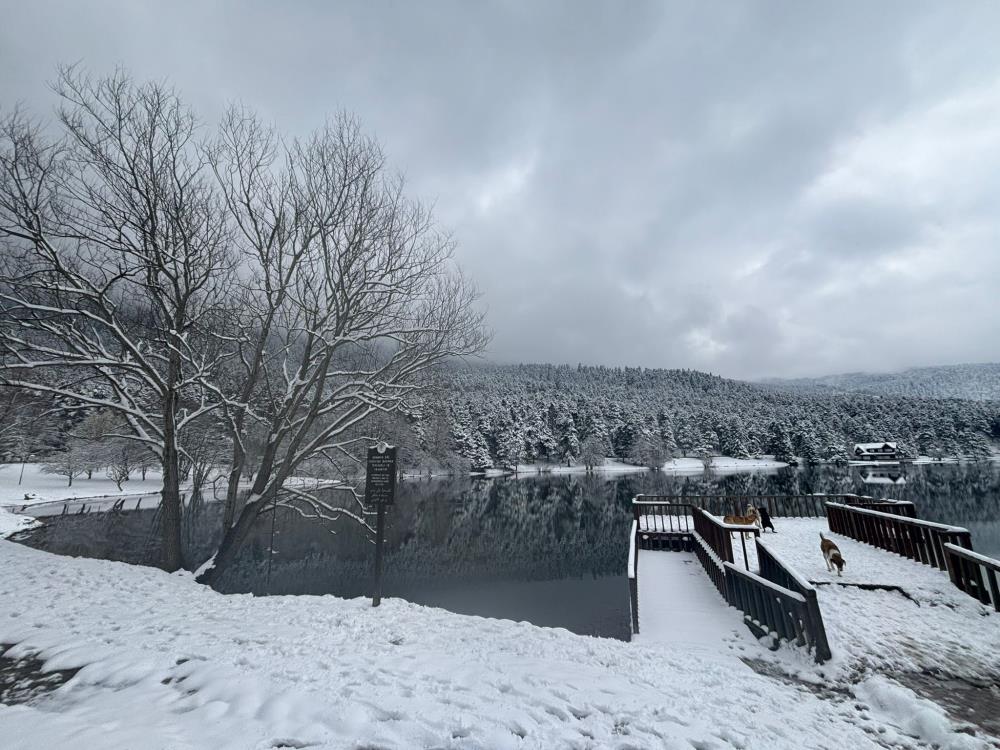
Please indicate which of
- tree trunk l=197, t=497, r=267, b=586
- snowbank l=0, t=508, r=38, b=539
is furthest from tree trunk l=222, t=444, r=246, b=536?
snowbank l=0, t=508, r=38, b=539

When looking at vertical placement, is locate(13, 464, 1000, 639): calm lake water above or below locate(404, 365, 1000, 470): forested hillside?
below

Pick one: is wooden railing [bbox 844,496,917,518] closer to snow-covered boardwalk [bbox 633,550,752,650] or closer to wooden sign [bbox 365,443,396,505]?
snow-covered boardwalk [bbox 633,550,752,650]

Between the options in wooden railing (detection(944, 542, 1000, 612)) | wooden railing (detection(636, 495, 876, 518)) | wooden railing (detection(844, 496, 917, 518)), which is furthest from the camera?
wooden railing (detection(636, 495, 876, 518))

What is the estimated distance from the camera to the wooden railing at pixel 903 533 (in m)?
8.58

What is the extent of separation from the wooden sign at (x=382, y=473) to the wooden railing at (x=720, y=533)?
6780 mm

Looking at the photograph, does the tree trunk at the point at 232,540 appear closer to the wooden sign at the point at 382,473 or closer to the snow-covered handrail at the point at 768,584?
the wooden sign at the point at 382,473

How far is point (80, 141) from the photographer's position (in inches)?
327

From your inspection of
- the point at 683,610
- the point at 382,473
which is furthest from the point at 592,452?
the point at 382,473

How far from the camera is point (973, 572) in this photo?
290 inches

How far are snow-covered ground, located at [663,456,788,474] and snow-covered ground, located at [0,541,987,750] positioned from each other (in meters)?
80.6

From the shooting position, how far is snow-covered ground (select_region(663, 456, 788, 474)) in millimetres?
81938

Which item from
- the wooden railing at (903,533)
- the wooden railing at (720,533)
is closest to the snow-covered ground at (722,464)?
the wooden railing at (903,533)

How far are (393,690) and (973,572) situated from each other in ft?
31.2

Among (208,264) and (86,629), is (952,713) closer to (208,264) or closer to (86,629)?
(86,629)
